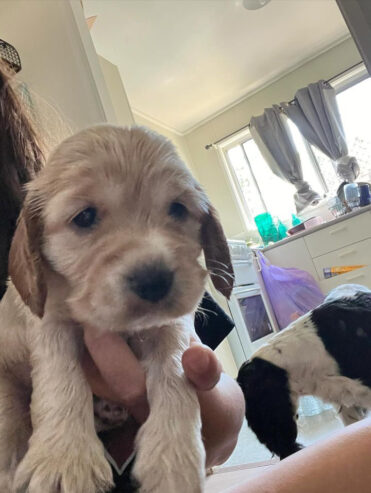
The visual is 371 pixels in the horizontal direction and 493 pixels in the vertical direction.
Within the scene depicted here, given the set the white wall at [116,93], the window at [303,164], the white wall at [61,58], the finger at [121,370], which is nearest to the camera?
the finger at [121,370]

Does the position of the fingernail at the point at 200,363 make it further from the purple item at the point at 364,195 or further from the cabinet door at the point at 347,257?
the purple item at the point at 364,195

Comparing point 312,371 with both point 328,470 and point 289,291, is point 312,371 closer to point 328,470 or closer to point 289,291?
point 328,470

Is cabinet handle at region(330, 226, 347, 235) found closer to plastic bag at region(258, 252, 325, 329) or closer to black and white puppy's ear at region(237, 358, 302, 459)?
plastic bag at region(258, 252, 325, 329)

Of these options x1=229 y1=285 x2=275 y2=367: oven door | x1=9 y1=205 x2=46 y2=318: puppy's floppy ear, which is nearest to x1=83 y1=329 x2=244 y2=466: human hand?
x1=9 y1=205 x2=46 y2=318: puppy's floppy ear

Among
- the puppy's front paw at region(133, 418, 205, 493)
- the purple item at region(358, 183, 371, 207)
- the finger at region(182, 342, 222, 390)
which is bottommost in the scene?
the puppy's front paw at region(133, 418, 205, 493)

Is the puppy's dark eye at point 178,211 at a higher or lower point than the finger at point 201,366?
higher

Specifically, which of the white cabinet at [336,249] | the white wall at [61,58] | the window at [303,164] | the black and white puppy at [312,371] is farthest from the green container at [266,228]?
the white wall at [61,58]
